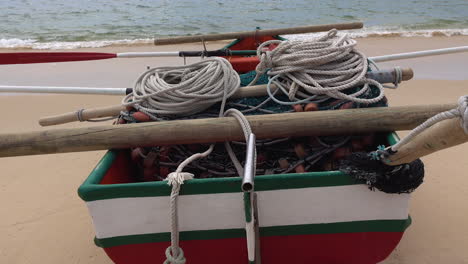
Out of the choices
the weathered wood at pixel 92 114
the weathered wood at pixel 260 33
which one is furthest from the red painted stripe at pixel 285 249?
the weathered wood at pixel 260 33

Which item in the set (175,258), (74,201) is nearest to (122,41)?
(74,201)

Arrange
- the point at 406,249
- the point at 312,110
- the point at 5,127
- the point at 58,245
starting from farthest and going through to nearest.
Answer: the point at 5,127 < the point at 58,245 < the point at 406,249 < the point at 312,110

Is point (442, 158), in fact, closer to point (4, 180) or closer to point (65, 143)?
point (65, 143)

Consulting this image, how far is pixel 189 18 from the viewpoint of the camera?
12.6m

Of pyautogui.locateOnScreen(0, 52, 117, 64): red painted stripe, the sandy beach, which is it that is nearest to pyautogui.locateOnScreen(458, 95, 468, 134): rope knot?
the sandy beach

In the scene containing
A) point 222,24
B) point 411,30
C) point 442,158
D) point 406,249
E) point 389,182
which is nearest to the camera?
point 389,182

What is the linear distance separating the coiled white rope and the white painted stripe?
601mm

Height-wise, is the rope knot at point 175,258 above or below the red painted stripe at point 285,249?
above

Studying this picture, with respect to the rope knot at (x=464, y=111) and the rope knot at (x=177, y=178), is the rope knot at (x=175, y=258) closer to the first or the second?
the rope knot at (x=177, y=178)

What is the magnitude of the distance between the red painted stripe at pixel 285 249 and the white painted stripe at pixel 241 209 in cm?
9

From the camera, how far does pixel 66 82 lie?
570cm

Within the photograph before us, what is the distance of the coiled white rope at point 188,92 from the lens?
73.4 inches

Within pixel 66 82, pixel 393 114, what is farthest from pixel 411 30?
pixel 393 114

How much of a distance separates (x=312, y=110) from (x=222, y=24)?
1060cm
